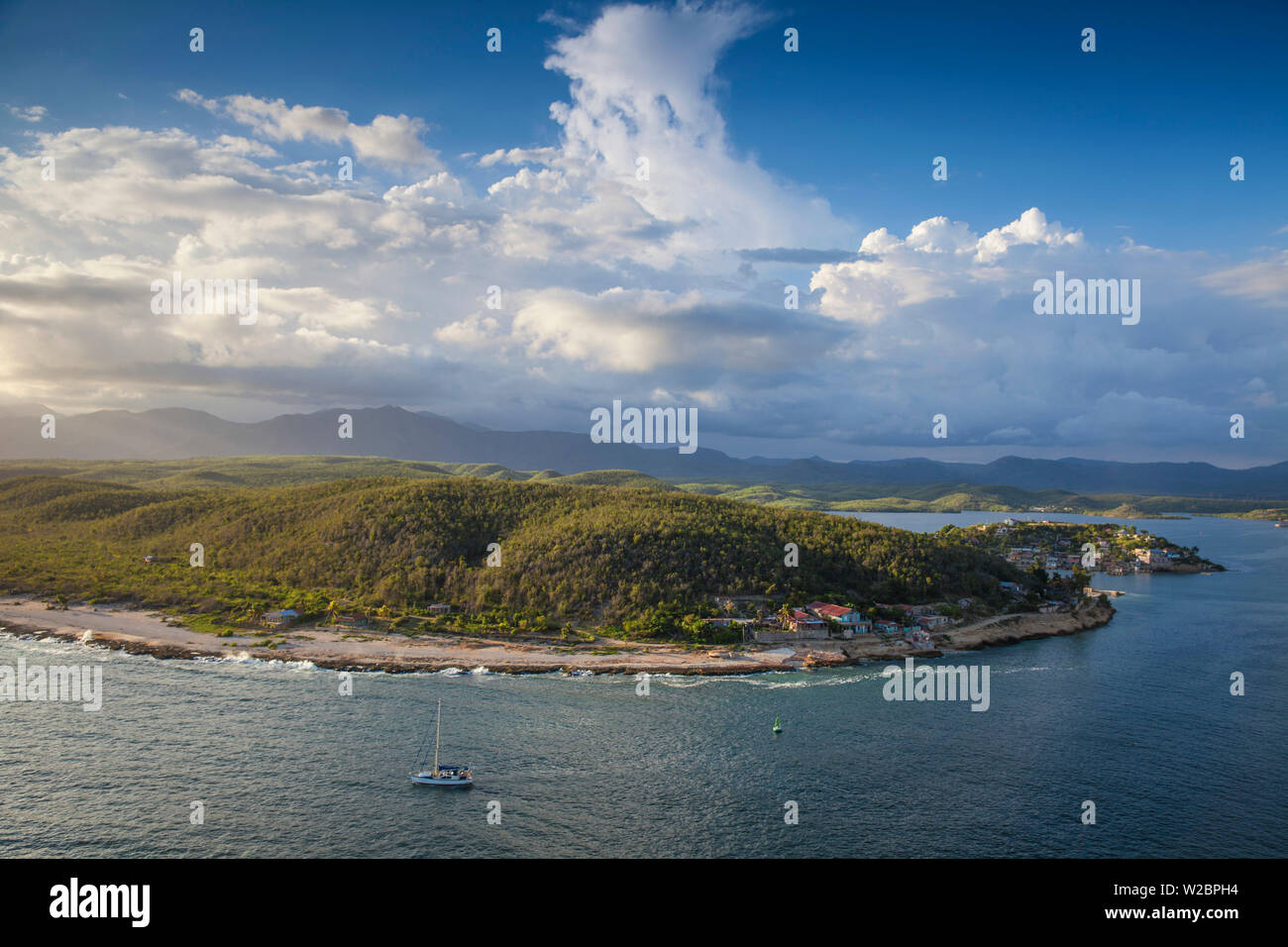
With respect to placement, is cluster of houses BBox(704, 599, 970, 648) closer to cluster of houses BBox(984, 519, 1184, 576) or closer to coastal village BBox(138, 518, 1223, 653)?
coastal village BBox(138, 518, 1223, 653)

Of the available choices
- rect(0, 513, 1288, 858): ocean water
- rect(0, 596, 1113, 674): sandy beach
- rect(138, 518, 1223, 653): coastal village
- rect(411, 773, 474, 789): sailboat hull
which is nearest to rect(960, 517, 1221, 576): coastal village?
rect(138, 518, 1223, 653): coastal village

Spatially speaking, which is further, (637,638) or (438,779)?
(637,638)

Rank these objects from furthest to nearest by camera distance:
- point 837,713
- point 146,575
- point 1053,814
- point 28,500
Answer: point 28,500 → point 146,575 → point 837,713 → point 1053,814

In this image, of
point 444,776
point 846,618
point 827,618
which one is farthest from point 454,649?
point 846,618

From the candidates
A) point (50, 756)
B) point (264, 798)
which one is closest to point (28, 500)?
point (50, 756)

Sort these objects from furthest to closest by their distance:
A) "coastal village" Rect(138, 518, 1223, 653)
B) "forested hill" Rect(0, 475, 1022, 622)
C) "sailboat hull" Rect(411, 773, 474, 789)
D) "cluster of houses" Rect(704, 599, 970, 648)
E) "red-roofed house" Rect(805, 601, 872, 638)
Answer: "forested hill" Rect(0, 475, 1022, 622) < "red-roofed house" Rect(805, 601, 872, 638) < "cluster of houses" Rect(704, 599, 970, 648) < "coastal village" Rect(138, 518, 1223, 653) < "sailboat hull" Rect(411, 773, 474, 789)

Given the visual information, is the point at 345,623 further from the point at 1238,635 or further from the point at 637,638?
the point at 1238,635

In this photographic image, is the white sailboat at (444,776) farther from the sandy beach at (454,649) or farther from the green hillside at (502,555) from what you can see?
the green hillside at (502,555)
